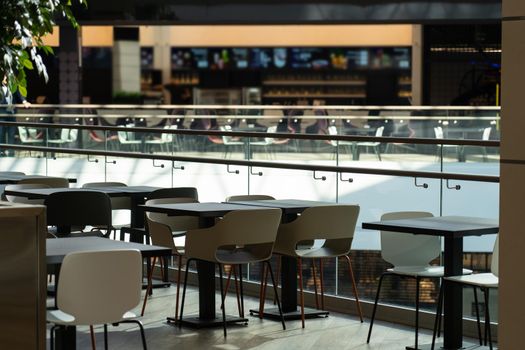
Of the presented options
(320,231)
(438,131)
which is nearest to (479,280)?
(320,231)

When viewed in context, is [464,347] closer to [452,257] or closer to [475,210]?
[452,257]

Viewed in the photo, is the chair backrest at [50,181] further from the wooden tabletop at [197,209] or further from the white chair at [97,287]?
the white chair at [97,287]

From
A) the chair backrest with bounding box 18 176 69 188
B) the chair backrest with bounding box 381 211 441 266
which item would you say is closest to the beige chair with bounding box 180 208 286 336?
the chair backrest with bounding box 381 211 441 266

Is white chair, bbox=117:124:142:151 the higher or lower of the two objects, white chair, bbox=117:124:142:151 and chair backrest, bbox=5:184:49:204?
the higher

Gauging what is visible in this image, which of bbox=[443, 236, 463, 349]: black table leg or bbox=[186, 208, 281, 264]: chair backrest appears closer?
bbox=[443, 236, 463, 349]: black table leg

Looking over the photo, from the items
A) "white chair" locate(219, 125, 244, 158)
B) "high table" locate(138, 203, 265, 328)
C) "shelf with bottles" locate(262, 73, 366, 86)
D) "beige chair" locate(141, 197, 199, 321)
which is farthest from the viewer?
"shelf with bottles" locate(262, 73, 366, 86)

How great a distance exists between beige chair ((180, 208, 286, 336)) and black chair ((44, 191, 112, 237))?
1015 millimetres

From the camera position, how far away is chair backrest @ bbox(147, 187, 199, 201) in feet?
25.8

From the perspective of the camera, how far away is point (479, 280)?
217 inches

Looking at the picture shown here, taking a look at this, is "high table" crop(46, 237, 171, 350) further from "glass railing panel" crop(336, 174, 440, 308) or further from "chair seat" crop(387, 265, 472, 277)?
"glass railing panel" crop(336, 174, 440, 308)

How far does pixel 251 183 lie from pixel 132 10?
505 inches

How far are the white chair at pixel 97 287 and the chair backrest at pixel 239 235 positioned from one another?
175 cm

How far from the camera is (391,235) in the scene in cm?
637

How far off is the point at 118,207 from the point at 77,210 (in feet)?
3.90
